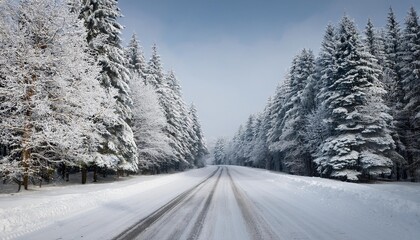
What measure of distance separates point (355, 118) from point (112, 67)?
65.3ft

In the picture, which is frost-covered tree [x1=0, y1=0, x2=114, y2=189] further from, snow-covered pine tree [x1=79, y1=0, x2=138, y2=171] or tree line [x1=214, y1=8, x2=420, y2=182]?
tree line [x1=214, y1=8, x2=420, y2=182]

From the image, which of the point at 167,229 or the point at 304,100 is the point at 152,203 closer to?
the point at 167,229

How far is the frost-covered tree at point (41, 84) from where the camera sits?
14.6 meters

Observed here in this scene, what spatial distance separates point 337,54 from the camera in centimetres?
2759

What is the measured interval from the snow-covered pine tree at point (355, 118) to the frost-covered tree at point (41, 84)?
18.2 meters

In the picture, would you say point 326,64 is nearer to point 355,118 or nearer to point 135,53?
point 355,118

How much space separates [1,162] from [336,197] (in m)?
15.5

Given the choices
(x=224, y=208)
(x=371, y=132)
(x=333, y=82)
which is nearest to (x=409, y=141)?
(x=371, y=132)

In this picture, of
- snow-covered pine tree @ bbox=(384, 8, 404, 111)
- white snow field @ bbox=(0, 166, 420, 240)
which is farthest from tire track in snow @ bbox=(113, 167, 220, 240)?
snow-covered pine tree @ bbox=(384, 8, 404, 111)

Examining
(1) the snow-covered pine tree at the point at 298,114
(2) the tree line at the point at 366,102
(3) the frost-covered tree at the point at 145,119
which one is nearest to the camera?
(2) the tree line at the point at 366,102

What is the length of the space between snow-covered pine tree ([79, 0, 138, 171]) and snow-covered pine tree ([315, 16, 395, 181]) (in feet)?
53.6

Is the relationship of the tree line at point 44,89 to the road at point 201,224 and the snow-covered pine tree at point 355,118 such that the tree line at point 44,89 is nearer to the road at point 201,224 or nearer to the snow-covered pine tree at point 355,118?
the road at point 201,224

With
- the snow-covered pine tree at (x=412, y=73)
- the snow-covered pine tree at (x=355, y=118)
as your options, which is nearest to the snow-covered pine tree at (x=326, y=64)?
the snow-covered pine tree at (x=355, y=118)

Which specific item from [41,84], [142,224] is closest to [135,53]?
[41,84]
